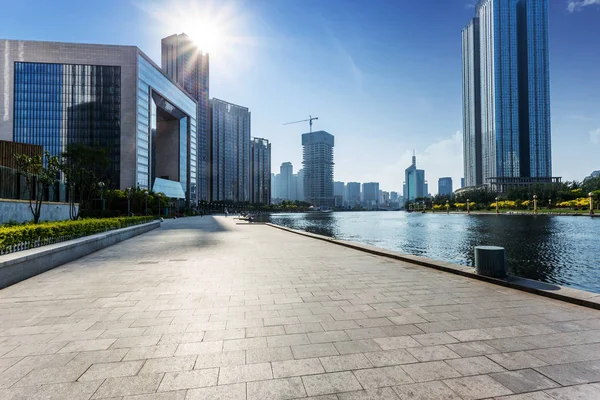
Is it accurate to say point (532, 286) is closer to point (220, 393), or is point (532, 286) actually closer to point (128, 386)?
point (220, 393)

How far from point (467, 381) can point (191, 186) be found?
125 meters

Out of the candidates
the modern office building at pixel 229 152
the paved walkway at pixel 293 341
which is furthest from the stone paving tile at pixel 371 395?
the modern office building at pixel 229 152

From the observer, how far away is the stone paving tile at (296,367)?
3.47 m

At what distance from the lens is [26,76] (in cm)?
8200

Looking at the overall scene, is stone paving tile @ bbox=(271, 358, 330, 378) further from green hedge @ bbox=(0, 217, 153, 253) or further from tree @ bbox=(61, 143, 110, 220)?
tree @ bbox=(61, 143, 110, 220)

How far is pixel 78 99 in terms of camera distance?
3310 inches

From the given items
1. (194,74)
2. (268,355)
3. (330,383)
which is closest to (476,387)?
(330,383)

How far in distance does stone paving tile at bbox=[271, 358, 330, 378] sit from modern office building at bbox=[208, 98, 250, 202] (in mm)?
171167

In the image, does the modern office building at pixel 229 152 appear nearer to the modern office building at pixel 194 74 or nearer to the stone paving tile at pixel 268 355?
the modern office building at pixel 194 74

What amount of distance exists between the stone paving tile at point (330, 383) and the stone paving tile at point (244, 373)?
474 millimetres

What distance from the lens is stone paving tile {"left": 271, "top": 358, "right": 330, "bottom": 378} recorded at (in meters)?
3.47

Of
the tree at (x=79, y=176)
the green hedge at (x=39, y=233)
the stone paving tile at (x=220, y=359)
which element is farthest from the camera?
the tree at (x=79, y=176)

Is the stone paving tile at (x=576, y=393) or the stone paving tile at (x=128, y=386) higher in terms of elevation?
the stone paving tile at (x=576, y=393)

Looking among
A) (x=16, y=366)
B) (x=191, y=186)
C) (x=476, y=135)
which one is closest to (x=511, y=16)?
(x=476, y=135)
